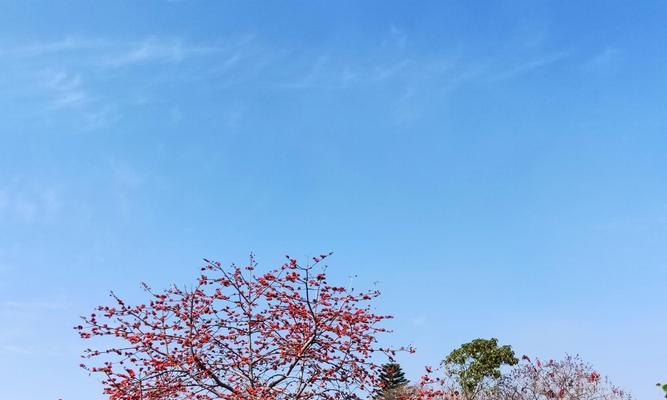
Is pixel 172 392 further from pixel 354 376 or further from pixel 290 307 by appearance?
pixel 354 376

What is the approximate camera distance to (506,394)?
26875mm

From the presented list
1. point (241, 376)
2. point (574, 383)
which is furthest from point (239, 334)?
point (574, 383)

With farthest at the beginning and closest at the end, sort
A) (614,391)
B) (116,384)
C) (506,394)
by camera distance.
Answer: (506,394)
(614,391)
(116,384)

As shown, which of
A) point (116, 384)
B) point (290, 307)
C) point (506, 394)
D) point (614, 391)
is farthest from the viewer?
point (506, 394)

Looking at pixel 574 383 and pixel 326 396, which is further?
pixel 574 383

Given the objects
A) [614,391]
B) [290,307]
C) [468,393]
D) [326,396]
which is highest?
[468,393]

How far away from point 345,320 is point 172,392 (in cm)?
314

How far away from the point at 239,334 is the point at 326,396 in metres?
1.90

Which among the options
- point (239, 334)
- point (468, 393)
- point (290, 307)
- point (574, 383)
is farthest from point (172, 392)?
point (468, 393)

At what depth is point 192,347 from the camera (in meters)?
9.97

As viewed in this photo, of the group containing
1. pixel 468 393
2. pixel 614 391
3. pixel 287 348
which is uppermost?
pixel 468 393

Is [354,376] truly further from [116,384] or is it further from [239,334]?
[116,384]

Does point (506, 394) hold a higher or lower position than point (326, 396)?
higher

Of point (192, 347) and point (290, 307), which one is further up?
point (290, 307)
